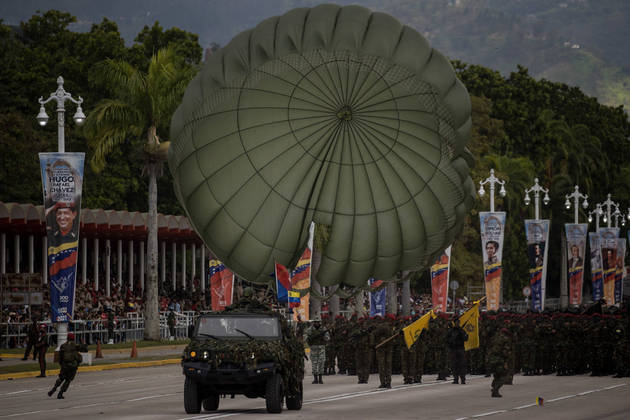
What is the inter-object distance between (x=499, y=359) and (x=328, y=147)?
6.26 meters

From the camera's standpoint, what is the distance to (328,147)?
23.0 meters

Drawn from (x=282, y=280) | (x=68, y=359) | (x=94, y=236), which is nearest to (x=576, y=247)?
(x=94, y=236)

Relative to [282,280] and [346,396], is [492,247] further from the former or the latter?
[282,280]

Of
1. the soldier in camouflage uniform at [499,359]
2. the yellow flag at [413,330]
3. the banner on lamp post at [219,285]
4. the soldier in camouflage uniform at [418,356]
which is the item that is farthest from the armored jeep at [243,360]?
the banner on lamp post at [219,285]

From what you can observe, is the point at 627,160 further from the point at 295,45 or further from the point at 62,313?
the point at 295,45

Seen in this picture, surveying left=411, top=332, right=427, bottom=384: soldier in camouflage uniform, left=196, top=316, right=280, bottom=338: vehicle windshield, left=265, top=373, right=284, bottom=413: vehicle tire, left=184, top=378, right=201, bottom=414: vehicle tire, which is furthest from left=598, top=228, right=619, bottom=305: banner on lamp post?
left=184, top=378, right=201, bottom=414: vehicle tire

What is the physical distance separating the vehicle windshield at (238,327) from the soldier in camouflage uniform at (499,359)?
241 inches

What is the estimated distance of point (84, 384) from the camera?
30.1 metres

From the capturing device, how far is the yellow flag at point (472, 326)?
92.1 ft

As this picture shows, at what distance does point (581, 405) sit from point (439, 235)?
4630mm

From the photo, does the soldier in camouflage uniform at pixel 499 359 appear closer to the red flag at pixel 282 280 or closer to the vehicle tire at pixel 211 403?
the red flag at pixel 282 280

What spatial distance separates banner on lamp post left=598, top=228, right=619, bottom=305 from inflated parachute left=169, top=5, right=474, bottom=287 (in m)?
58.4

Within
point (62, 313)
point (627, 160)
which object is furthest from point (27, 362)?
point (627, 160)

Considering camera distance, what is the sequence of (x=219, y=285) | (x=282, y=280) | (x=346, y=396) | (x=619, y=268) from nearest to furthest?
(x=282, y=280) < (x=346, y=396) < (x=219, y=285) < (x=619, y=268)
